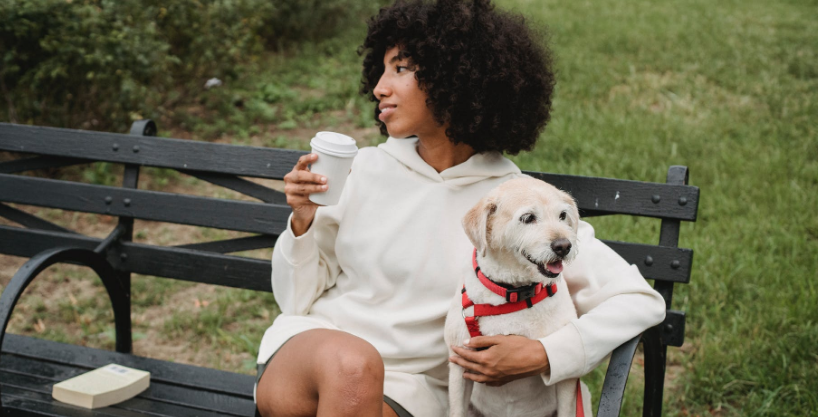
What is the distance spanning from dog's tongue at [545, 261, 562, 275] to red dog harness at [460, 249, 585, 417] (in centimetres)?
16

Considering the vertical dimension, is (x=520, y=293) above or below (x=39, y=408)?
above

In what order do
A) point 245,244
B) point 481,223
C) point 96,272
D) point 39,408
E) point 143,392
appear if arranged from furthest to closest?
point 245,244, point 96,272, point 143,392, point 39,408, point 481,223

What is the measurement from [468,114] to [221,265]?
4.34 feet

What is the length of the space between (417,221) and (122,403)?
133 cm

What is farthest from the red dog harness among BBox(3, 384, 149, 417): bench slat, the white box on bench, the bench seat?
the white box on bench

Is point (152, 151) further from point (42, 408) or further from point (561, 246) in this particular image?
point (561, 246)

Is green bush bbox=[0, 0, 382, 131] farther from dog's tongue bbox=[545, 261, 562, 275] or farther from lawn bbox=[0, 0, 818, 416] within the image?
dog's tongue bbox=[545, 261, 562, 275]

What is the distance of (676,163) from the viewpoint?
5191 millimetres

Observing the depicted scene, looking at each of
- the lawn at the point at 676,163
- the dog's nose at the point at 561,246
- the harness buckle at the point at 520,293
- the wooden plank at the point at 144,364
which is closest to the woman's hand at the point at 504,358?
the harness buckle at the point at 520,293

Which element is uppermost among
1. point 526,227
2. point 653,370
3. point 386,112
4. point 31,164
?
point 386,112

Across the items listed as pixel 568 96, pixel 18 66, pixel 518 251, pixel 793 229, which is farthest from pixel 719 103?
pixel 18 66

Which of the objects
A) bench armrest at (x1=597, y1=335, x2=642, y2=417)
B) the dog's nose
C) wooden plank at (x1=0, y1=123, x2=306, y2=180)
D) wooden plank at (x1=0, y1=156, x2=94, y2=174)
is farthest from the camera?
wooden plank at (x1=0, y1=156, x2=94, y2=174)

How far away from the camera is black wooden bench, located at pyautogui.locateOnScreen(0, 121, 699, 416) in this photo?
8.51ft

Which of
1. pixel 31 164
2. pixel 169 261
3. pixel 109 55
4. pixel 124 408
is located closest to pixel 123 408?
pixel 124 408
